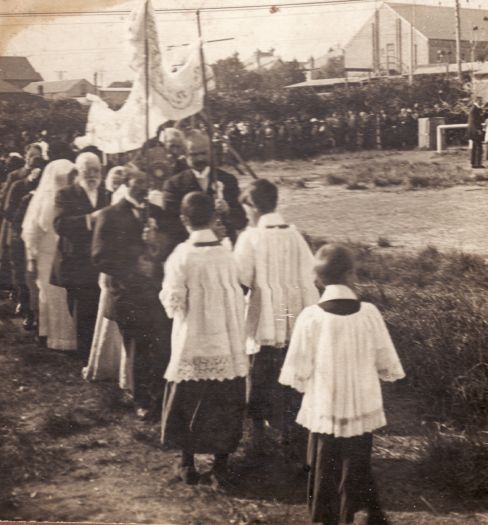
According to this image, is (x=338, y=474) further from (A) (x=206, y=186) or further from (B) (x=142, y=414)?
(A) (x=206, y=186)

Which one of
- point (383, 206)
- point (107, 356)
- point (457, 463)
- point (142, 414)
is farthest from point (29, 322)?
point (457, 463)

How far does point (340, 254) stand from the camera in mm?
2445

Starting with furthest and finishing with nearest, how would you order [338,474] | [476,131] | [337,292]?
[476,131] < [338,474] < [337,292]

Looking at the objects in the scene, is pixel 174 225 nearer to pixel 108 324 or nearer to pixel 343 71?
pixel 108 324

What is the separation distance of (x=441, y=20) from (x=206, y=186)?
1.10m

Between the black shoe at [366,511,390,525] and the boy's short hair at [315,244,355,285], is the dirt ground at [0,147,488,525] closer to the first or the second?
the black shoe at [366,511,390,525]

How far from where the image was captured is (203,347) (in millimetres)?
2695

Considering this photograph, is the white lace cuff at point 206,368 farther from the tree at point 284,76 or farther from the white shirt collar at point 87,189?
the tree at point 284,76

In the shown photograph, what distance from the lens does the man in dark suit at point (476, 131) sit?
2738 mm

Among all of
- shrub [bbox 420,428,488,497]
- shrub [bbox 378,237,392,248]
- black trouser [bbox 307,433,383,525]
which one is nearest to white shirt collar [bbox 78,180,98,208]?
shrub [bbox 378,237,392,248]

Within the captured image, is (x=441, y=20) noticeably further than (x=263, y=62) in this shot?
No

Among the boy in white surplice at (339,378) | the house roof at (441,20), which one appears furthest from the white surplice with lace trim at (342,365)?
the house roof at (441,20)

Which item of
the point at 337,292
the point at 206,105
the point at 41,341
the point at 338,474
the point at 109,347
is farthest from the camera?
the point at 41,341

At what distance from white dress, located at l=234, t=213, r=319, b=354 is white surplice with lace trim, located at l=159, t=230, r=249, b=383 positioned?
0.06 meters
